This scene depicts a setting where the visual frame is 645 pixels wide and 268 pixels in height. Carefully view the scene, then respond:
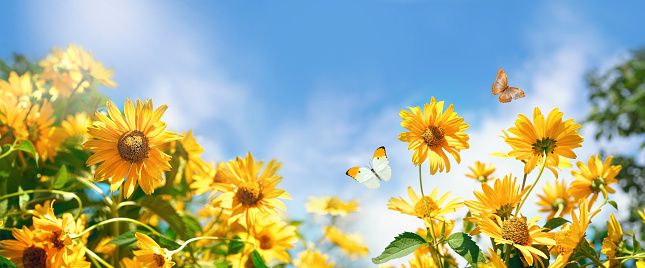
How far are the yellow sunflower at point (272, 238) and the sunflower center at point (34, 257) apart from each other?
33 centimetres

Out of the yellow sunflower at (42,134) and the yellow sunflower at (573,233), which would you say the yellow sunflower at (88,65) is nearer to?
the yellow sunflower at (42,134)

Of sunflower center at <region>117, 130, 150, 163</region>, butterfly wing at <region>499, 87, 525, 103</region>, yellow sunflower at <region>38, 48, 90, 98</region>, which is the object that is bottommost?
sunflower center at <region>117, 130, 150, 163</region>

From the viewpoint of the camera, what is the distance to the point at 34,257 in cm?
66

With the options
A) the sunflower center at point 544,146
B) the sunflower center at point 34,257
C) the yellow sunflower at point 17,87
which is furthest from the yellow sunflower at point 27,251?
the sunflower center at point 544,146

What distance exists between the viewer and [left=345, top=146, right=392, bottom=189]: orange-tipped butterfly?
0.52 m

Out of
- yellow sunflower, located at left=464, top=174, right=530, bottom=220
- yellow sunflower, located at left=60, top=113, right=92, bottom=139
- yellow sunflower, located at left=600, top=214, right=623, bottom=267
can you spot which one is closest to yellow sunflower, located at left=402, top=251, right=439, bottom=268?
yellow sunflower, located at left=464, top=174, right=530, bottom=220

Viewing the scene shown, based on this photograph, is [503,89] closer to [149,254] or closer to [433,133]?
[433,133]

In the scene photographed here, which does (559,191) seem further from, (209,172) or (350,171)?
(209,172)

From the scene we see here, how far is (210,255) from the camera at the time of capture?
930 mm

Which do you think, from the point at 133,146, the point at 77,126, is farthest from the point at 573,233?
the point at 77,126

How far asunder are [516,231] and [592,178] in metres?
0.30

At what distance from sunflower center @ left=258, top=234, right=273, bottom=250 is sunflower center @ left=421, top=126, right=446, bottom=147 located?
0.38 meters

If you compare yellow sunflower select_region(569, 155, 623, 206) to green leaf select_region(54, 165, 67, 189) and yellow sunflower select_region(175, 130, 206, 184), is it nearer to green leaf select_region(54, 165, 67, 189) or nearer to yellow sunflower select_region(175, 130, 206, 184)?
yellow sunflower select_region(175, 130, 206, 184)

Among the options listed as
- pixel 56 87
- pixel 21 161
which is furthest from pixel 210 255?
pixel 56 87
